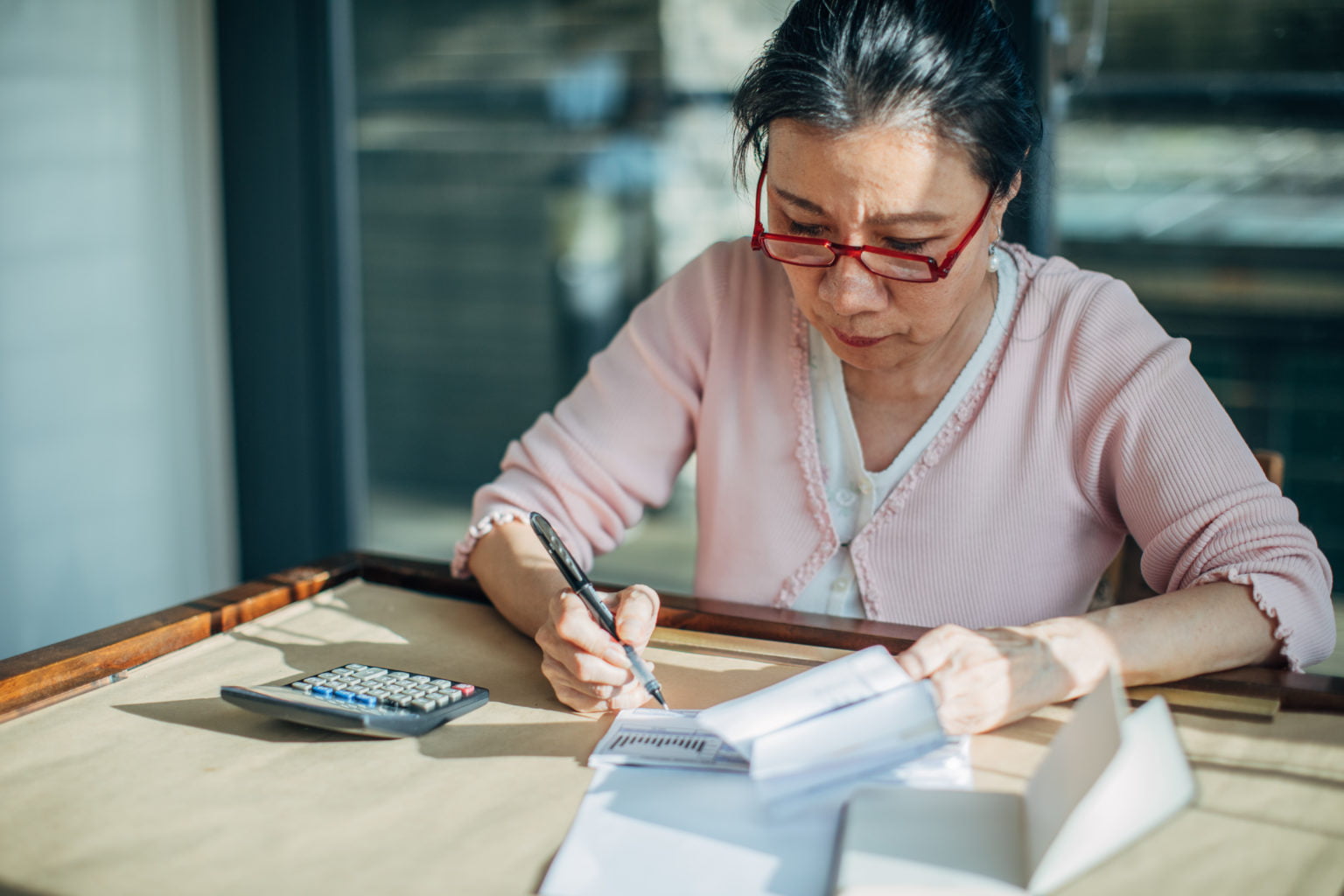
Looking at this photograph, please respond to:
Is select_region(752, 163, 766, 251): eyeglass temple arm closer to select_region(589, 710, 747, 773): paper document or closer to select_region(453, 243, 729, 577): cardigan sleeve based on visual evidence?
select_region(453, 243, 729, 577): cardigan sleeve

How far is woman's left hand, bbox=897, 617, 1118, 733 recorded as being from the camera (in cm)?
87


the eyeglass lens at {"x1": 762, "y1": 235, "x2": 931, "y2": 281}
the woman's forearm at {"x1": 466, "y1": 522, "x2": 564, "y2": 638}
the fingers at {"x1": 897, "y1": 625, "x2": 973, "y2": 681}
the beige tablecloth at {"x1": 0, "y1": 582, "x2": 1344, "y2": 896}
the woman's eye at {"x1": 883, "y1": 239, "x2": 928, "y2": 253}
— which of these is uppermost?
the woman's eye at {"x1": 883, "y1": 239, "x2": 928, "y2": 253}

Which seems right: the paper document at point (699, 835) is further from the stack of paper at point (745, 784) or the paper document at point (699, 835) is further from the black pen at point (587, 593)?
the black pen at point (587, 593)

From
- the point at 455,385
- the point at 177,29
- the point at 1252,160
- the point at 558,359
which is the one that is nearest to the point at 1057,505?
the point at 1252,160

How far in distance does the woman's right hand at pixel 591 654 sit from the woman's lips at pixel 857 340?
1.25 ft

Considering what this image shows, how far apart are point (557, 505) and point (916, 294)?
19.7 inches

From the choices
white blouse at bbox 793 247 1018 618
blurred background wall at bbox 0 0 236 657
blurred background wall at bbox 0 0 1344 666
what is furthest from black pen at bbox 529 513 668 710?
blurred background wall at bbox 0 0 236 657

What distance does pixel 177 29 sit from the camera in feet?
7.82

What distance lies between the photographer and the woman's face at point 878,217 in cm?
108

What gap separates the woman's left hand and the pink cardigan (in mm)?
216

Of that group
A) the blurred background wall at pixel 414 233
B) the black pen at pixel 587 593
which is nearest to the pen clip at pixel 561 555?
the black pen at pixel 587 593

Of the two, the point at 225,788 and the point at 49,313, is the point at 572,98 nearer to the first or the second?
the point at 49,313

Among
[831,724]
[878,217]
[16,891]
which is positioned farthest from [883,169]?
[16,891]

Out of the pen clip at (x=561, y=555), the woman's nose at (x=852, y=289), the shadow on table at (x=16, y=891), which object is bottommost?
the shadow on table at (x=16, y=891)
